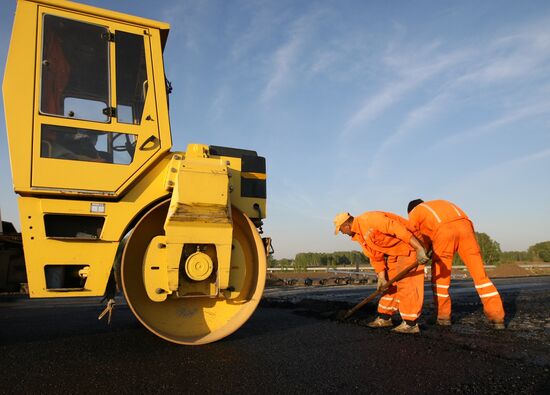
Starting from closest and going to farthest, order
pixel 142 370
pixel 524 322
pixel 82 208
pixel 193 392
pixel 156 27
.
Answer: pixel 193 392 → pixel 142 370 → pixel 82 208 → pixel 156 27 → pixel 524 322

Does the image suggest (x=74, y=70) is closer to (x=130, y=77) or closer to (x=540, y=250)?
(x=130, y=77)

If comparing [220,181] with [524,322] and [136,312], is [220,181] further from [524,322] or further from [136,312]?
[524,322]

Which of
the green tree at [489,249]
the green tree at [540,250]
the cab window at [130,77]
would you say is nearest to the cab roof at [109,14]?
the cab window at [130,77]

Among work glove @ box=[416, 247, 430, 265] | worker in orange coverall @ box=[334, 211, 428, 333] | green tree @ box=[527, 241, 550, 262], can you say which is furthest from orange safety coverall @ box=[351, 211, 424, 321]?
green tree @ box=[527, 241, 550, 262]

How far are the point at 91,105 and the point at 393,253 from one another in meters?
3.37

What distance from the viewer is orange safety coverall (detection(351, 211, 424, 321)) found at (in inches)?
156

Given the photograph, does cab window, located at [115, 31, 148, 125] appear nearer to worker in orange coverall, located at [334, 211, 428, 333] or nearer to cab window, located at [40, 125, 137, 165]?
cab window, located at [40, 125, 137, 165]

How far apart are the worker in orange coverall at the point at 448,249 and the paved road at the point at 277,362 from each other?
0.49m

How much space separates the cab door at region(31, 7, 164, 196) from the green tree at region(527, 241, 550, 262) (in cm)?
5069

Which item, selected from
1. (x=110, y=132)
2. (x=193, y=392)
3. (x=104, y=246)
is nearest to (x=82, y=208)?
(x=104, y=246)

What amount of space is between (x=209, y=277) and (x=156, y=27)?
230 cm

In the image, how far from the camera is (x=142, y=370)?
2543 millimetres

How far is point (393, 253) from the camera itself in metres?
4.32

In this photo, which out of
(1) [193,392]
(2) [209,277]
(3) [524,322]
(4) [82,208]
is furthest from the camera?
(3) [524,322]
